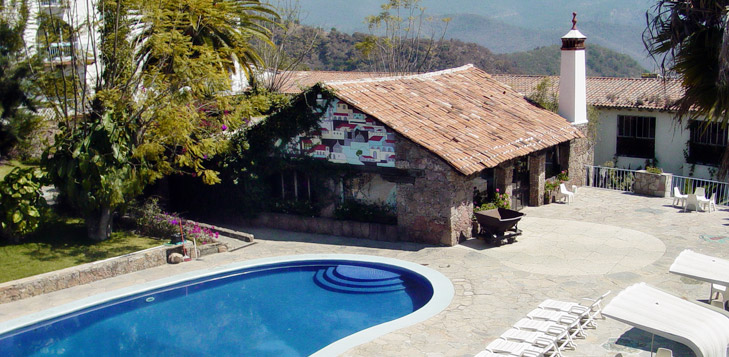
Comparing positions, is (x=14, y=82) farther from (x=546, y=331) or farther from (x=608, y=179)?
(x=608, y=179)

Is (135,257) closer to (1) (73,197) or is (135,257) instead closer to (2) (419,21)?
(1) (73,197)

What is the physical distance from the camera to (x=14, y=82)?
16.5 metres

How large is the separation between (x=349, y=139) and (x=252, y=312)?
6465mm

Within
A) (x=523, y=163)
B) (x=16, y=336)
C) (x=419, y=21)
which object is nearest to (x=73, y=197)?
(x=16, y=336)

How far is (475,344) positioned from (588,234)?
8676 millimetres

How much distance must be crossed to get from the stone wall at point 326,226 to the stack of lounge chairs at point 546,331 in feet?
23.0

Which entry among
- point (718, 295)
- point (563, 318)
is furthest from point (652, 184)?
point (563, 318)

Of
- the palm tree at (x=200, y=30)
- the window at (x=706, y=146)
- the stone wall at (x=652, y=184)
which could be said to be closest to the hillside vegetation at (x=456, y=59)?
the palm tree at (x=200, y=30)

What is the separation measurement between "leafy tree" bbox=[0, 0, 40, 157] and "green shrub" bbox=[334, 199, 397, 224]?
28.5 feet

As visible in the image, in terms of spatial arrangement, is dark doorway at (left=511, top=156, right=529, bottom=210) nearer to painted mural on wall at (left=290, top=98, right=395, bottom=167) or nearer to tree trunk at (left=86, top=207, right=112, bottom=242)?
painted mural on wall at (left=290, top=98, right=395, bottom=167)

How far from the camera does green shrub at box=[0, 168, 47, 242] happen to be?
16484 mm

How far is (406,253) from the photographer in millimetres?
17453

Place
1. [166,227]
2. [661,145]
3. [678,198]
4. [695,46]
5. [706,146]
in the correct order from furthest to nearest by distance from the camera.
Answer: [661,145] → [706,146] → [678,198] → [166,227] → [695,46]

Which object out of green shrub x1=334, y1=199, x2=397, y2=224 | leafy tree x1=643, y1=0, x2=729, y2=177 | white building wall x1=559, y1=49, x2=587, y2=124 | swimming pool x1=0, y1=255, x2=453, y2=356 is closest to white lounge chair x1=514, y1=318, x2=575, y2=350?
swimming pool x1=0, y1=255, x2=453, y2=356
